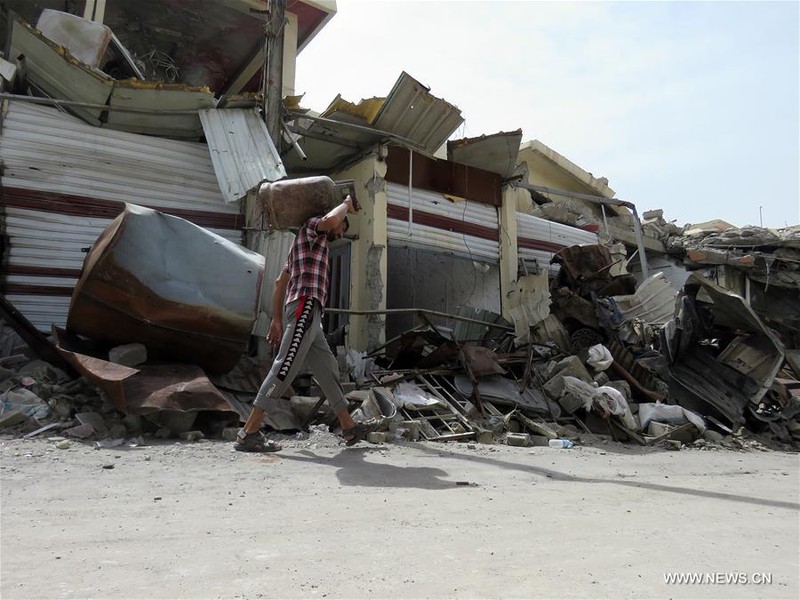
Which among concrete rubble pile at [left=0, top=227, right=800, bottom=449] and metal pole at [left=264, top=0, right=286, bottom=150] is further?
metal pole at [left=264, top=0, right=286, bottom=150]

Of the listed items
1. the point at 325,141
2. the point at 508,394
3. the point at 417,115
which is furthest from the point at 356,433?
the point at 325,141

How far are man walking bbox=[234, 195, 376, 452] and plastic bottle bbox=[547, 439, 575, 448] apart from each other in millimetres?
2074

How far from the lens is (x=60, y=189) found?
21.9 feet

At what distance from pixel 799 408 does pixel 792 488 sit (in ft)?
15.6

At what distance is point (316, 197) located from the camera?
169 inches

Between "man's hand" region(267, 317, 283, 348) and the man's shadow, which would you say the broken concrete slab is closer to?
"man's hand" region(267, 317, 283, 348)

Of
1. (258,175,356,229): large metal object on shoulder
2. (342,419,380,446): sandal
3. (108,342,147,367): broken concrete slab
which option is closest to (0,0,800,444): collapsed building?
(108,342,147,367): broken concrete slab

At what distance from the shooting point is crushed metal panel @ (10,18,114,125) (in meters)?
6.55

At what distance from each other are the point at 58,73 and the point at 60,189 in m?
1.40

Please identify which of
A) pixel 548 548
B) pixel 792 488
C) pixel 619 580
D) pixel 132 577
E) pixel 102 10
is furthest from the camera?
pixel 102 10

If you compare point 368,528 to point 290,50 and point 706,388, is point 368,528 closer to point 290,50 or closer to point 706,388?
point 706,388

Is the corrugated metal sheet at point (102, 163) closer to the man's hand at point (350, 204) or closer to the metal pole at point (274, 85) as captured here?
the metal pole at point (274, 85)

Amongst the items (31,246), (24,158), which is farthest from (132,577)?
(24,158)

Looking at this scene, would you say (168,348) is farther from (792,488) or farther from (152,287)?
(792,488)
